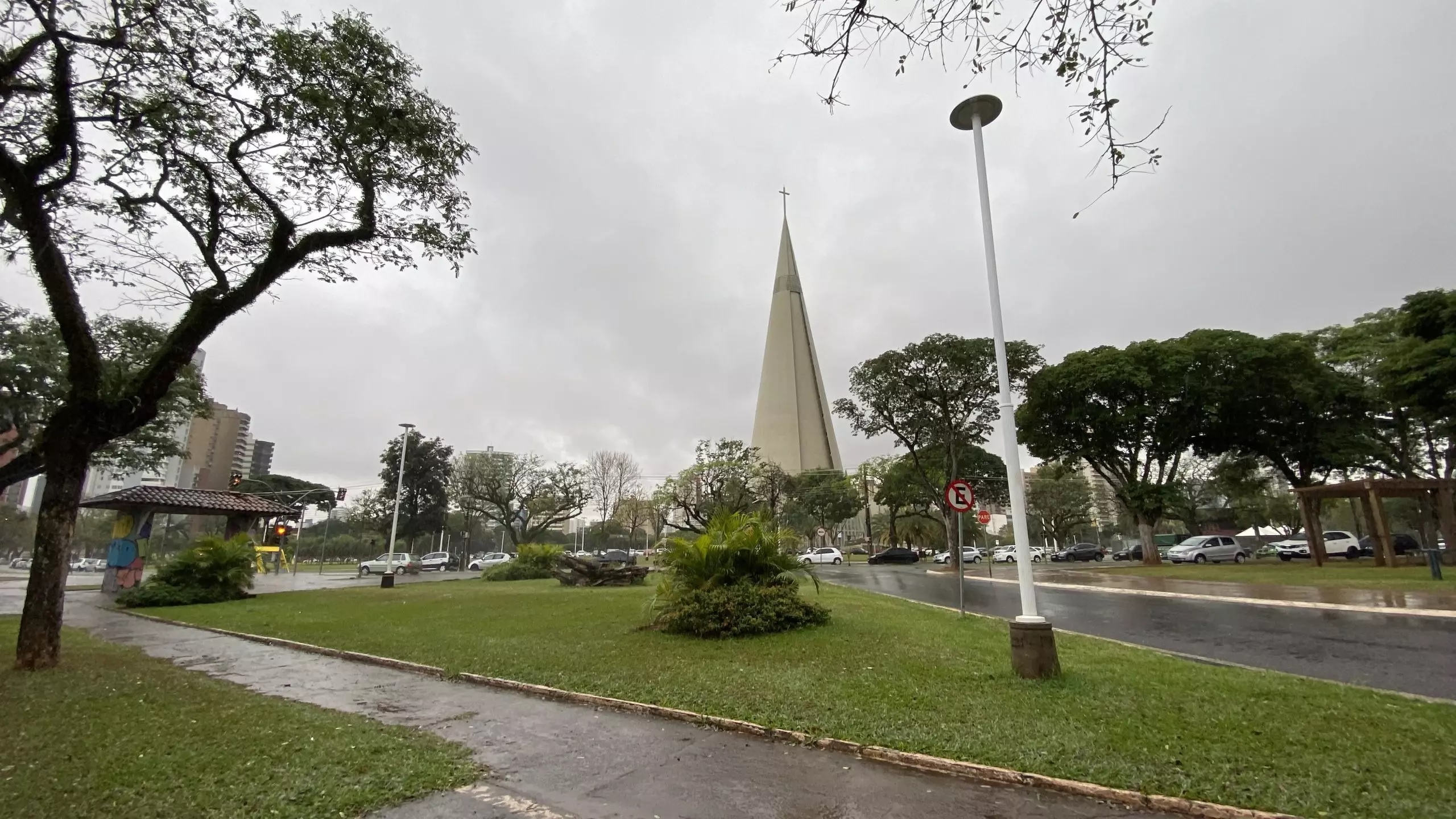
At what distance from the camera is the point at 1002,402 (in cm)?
765

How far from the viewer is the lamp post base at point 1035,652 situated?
6.68m

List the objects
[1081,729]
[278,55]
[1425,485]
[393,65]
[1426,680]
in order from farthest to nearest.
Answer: [1425,485] < [393,65] < [278,55] < [1426,680] < [1081,729]

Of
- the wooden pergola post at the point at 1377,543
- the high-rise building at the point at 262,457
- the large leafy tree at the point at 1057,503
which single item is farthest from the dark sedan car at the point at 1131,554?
the high-rise building at the point at 262,457

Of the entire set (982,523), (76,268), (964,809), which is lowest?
(964,809)

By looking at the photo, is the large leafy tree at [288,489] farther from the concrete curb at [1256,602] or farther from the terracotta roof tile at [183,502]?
the concrete curb at [1256,602]

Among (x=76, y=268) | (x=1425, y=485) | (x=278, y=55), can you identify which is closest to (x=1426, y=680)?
(x=278, y=55)

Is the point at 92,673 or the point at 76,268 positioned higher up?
the point at 76,268

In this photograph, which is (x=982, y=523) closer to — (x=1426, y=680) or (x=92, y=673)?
(x=1426, y=680)

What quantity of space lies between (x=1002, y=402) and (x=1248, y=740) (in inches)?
153

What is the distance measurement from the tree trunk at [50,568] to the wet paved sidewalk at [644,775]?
378cm

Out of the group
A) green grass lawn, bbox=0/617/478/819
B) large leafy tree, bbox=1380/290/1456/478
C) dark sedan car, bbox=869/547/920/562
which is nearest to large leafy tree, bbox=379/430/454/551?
dark sedan car, bbox=869/547/920/562

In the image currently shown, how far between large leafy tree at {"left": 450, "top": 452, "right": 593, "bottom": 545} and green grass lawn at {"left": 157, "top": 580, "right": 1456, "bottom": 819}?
37171 mm

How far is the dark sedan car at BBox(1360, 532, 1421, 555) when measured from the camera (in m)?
33.7

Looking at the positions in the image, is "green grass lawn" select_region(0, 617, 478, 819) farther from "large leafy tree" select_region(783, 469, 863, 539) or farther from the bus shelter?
"large leafy tree" select_region(783, 469, 863, 539)
